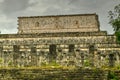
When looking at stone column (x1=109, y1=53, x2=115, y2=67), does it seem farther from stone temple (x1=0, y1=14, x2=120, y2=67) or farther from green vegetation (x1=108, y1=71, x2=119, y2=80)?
green vegetation (x1=108, y1=71, x2=119, y2=80)

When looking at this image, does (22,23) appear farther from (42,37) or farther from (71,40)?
(71,40)

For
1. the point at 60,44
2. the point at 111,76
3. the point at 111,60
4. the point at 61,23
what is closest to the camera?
the point at 111,76

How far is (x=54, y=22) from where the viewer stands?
47.5 meters

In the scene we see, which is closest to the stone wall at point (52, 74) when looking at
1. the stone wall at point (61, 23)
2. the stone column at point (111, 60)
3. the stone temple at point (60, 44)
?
the stone temple at point (60, 44)

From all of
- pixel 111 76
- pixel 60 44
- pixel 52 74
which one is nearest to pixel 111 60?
pixel 111 76

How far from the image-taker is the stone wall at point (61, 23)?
4688 cm

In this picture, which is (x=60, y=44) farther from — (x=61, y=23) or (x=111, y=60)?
(x=61, y=23)

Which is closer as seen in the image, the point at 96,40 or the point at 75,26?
the point at 96,40

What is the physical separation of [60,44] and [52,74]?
46.1 ft

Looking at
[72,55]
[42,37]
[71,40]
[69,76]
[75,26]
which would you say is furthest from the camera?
[75,26]

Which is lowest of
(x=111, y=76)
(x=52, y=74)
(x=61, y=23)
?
(x=111, y=76)

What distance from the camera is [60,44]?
3409 centimetres

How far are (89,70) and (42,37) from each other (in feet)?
60.6

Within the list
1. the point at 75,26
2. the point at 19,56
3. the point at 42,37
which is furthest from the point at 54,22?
the point at 19,56
